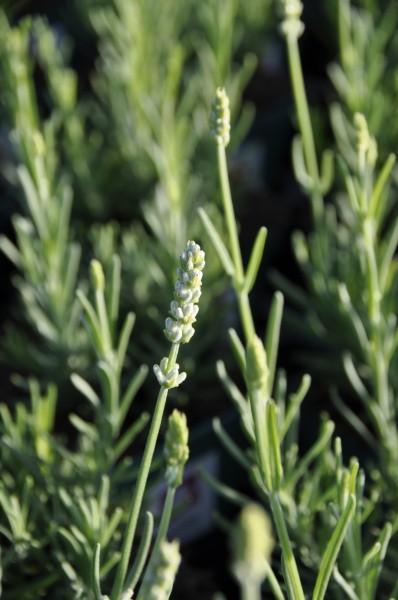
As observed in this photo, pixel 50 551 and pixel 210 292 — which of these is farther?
pixel 210 292

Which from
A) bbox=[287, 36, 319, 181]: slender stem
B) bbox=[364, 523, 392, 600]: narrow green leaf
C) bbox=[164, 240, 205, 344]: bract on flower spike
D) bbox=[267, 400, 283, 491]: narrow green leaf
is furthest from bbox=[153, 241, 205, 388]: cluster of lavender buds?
bbox=[287, 36, 319, 181]: slender stem

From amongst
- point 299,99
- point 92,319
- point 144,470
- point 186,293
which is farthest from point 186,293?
point 299,99

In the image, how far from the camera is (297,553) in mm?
765

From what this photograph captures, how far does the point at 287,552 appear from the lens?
21.4 inches

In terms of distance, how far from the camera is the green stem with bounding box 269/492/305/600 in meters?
0.54

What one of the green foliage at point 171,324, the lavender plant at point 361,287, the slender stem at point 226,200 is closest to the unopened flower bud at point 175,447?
the green foliage at point 171,324

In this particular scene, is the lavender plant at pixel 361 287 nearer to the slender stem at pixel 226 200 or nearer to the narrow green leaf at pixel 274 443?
the slender stem at pixel 226 200

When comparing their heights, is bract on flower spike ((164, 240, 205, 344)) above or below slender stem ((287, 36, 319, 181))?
above

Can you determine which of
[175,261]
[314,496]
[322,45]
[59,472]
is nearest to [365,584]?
[314,496]

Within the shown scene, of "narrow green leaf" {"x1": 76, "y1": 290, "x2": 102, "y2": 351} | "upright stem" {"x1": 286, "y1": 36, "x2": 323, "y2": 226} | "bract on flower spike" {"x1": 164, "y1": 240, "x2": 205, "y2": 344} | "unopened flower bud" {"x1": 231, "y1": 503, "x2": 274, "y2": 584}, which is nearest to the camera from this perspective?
"unopened flower bud" {"x1": 231, "y1": 503, "x2": 274, "y2": 584}

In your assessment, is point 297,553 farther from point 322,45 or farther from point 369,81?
point 322,45

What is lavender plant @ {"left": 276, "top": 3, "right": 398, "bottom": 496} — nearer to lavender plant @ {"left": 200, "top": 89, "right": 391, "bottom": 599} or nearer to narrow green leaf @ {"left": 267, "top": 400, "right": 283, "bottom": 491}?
lavender plant @ {"left": 200, "top": 89, "right": 391, "bottom": 599}

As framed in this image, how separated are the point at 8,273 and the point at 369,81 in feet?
2.01

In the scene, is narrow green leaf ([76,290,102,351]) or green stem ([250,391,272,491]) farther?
narrow green leaf ([76,290,102,351])
